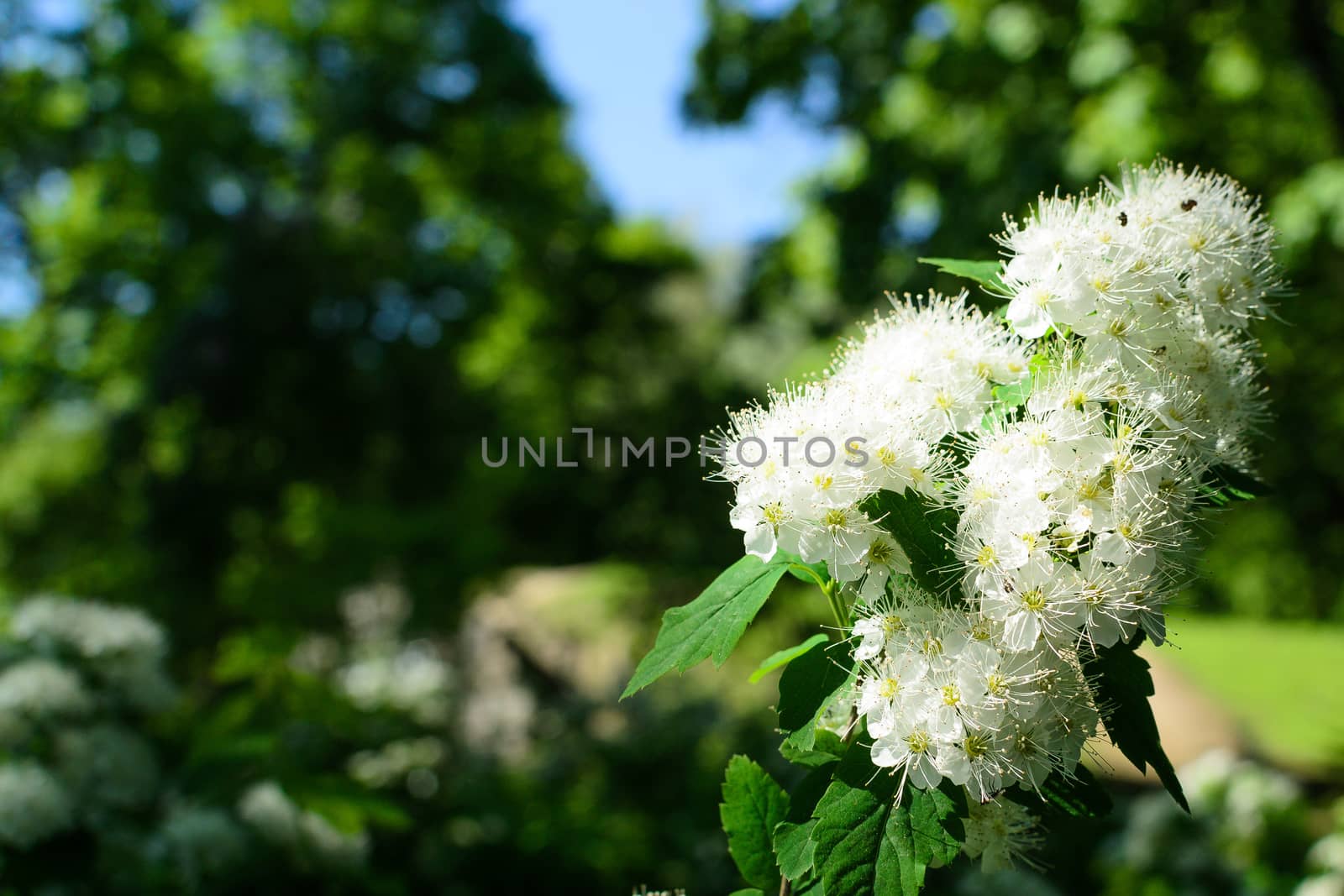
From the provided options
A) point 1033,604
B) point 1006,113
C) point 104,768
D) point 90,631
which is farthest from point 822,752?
point 1006,113

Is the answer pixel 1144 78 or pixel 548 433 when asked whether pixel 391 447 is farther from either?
pixel 1144 78

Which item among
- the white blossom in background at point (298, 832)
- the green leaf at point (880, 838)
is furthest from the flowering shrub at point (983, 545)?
the white blossom in background at point (298, 832)

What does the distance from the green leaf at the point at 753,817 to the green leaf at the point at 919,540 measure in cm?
37

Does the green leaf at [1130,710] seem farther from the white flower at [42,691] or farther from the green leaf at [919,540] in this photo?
the white flower at [42,691]

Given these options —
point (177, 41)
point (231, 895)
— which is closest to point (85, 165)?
point (177, 41)

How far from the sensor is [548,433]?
11688mm

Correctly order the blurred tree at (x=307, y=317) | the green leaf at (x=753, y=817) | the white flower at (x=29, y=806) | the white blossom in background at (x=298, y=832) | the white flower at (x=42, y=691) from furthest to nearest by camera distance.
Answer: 1. the blurred tree at (x=307, y=317)
2. the white blossom in background at (x=298, y=832)
3. the white flower at (x=42, y=691)
4. the white flower at (x=29, y=806)
5. the green leaf at (x=753, y=817)

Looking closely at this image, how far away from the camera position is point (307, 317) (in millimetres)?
9047

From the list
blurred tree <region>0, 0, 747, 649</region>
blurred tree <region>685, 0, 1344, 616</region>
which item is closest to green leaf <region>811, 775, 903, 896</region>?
blurred tree <region>685, 0, 1344, 616</region>

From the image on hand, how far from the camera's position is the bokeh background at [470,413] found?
2770mm

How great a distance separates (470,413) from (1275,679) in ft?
29.9

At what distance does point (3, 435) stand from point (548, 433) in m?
6.67

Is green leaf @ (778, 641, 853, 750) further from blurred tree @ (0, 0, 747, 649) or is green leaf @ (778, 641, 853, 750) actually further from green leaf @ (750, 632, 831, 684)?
blurred tree @ (0, 0, 747, 649)

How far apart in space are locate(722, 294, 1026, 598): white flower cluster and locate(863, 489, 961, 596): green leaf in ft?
0.08
